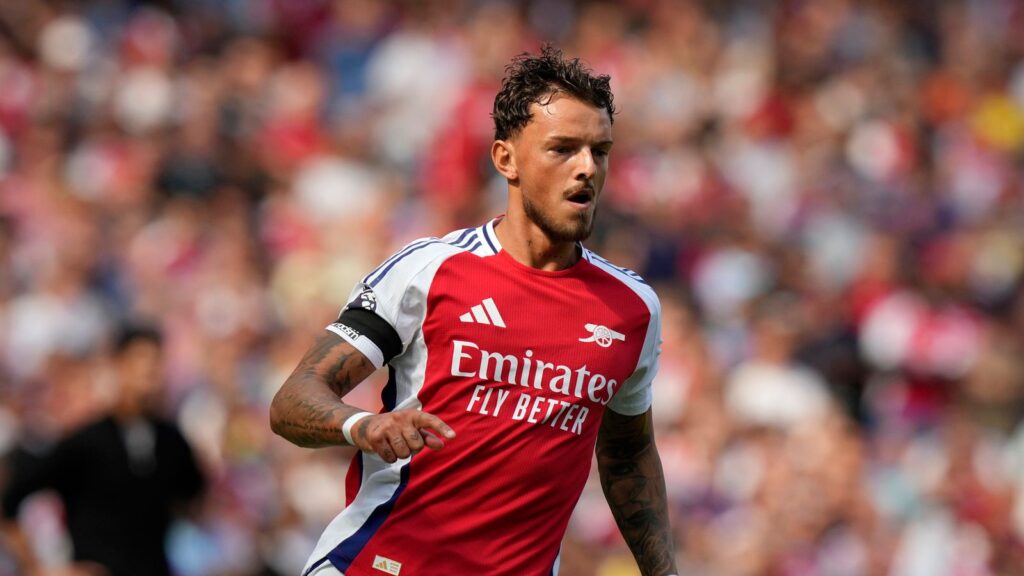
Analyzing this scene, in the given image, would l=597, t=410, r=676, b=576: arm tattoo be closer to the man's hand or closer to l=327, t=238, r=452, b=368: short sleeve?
l=327, t=238, r=452, b=368: short sleeve

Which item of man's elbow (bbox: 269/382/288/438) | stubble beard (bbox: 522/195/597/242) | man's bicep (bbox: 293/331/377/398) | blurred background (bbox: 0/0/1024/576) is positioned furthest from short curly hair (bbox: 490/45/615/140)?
blurred background (bbox: 0/0/1024/576)

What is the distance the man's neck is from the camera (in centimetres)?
541

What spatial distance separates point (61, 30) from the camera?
16719 millimetres

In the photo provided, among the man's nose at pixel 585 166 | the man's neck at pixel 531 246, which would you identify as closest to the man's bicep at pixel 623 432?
the man's neck at pixel 531 246

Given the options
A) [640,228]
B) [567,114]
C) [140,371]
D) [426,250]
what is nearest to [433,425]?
[426,250]

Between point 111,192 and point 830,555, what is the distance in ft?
23.0

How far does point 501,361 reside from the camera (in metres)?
5.15

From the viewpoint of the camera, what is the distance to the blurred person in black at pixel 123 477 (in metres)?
9.52

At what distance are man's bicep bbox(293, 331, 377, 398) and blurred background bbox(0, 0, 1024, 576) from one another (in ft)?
17.1

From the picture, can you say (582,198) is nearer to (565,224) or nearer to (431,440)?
(565,224)

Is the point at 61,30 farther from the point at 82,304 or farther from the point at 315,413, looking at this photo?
the point at 315,413

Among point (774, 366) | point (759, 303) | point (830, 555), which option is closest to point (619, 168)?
point (759, 303)

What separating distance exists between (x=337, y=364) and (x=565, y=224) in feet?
2.80

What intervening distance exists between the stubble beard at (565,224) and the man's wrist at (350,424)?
1035 millimetres
